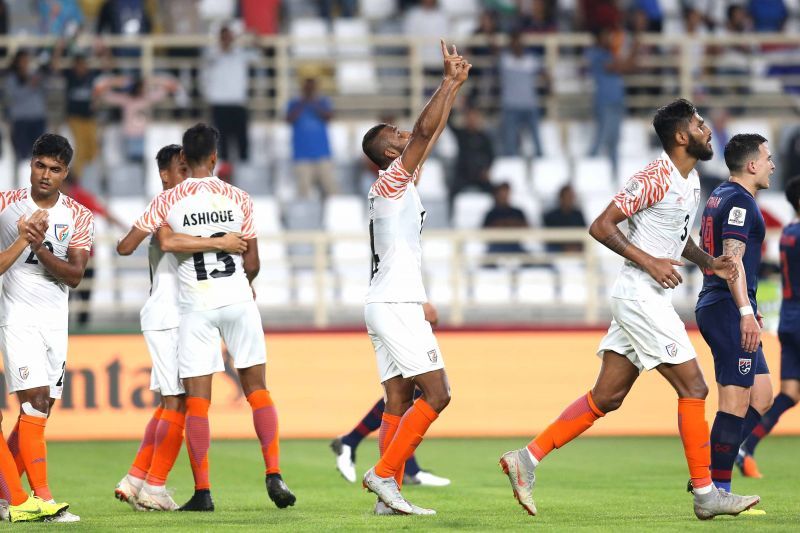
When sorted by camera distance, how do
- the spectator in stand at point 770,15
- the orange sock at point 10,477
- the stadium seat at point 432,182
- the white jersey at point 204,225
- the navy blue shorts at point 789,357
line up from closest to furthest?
the orange sock at point 10,477 < the white jersey at point 204,225 < the navy blue shorts at point 789,357 < the stadium seat at point 432,182 < the spectator in stand at point 770,15

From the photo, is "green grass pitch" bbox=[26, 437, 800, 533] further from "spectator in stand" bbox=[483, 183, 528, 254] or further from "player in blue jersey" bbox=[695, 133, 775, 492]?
"spectator in stand" bbox=[483, 183, 528, 254]

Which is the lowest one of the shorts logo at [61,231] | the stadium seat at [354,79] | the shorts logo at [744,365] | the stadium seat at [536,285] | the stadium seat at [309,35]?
the stadium seat at [536,285]

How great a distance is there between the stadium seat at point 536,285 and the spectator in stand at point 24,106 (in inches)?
285

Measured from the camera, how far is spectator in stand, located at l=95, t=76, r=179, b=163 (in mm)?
21094

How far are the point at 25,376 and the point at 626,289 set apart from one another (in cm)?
378

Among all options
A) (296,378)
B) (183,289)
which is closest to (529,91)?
(296,378)

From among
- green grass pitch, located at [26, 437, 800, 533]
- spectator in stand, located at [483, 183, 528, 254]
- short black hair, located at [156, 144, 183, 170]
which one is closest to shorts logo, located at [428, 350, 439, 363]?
green grass pitch, located at [26, 437, 800, 533]

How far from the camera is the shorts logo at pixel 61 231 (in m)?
9.33

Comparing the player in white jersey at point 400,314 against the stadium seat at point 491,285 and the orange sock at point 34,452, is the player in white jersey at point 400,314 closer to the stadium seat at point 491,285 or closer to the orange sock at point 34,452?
the orange sock at point 34,452

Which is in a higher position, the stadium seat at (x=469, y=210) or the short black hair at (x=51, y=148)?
the short black hair at (x=51, y=148)

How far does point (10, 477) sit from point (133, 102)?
41.6ft

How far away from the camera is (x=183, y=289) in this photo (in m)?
9.59

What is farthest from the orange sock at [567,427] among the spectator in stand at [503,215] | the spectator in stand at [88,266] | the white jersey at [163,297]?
the spectator in stand at [503,215]

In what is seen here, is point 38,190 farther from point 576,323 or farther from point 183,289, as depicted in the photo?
point 576,323
